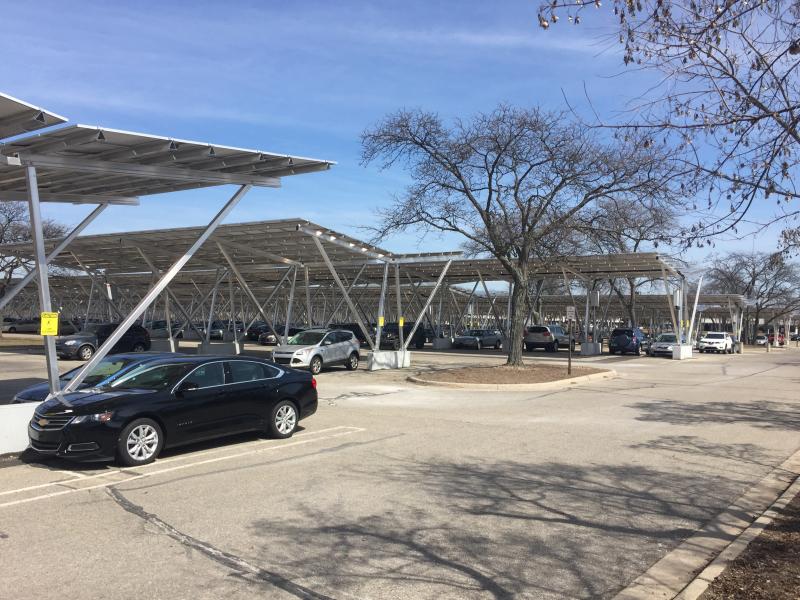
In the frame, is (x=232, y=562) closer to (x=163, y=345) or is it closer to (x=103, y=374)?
(x=103, y=374)

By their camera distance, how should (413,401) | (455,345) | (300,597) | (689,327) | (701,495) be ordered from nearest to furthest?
(300,597) → (701,495) → (413,401) → (689,327) → (455,345)

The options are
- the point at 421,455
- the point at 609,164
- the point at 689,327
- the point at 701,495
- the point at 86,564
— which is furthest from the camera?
the point at 689,327

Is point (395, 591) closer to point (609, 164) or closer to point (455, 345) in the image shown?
point (609, 164)

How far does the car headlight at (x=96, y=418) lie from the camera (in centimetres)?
786

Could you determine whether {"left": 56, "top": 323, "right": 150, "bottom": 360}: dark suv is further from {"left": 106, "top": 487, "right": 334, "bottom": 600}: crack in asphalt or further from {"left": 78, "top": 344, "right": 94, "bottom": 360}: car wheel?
{"left": 106, "top": 487, "right": 334, "bottom": 600}: crack in asphalt

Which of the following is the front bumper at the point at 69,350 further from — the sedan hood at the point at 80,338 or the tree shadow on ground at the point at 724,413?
the tree shadow on ground at the point at 724,413

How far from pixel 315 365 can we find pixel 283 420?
12331 mm

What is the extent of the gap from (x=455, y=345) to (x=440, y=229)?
950 inches

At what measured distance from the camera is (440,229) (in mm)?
22031

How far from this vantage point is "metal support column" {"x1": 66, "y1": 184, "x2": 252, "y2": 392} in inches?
375

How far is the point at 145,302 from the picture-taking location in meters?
10.8

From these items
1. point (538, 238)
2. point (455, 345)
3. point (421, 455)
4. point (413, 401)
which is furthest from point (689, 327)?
point (421, 455)

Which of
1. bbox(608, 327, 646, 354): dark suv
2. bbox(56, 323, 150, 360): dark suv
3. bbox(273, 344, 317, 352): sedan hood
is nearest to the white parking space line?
bbox(273, 344, 317, 352): sedan hood

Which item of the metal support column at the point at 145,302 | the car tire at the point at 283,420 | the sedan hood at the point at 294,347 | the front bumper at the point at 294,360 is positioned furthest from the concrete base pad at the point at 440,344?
the car tire at the point at 283,420
